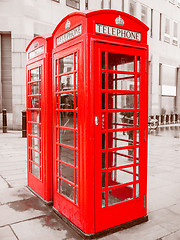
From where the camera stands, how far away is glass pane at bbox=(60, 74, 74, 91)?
3296 mm

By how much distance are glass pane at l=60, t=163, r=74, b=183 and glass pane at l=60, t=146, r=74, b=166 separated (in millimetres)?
121

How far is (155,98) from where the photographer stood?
2289 cm

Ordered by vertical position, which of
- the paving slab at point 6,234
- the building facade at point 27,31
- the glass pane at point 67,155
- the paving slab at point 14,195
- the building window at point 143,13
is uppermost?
the building window at point 143,13

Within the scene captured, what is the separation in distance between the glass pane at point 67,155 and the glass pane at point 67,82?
0.83m

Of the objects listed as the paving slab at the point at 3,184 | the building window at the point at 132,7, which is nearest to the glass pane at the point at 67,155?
the paving slab at the point at 3,184

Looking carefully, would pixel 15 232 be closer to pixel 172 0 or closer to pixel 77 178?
pixel 77 178

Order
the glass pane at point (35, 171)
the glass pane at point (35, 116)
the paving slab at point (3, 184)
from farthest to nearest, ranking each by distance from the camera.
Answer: the paving slab at point (3, 184), the glass pane at point (35, 171), the glass pane at point (35, 116)

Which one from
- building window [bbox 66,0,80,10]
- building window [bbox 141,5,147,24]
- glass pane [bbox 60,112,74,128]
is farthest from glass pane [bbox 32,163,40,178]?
building window [bbox 141,5,147,24]

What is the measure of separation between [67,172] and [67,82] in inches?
49.1

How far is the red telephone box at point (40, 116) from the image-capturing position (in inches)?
151

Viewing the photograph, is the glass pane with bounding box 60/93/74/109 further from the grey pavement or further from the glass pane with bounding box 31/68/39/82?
the grey pavement

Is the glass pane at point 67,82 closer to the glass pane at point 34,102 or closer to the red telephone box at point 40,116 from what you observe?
the red telephone box at point 40,116

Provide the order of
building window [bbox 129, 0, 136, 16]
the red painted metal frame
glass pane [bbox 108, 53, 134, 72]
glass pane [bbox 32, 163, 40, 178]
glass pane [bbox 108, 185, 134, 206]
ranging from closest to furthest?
the red painted metal frame < glass pane [bbox 108, 53, 134, 72] < glass pane [bbox 108, 185, 134, 206] < glass pane [bbox 32, 163, 40, 178] < building window [bbox 129, 0, 136, 16]

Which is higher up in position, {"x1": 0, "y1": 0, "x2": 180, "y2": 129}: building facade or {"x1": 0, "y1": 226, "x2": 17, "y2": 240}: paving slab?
{"x1": 0, "y1": 0, "x2": 180, "y2": 129}: building facade
